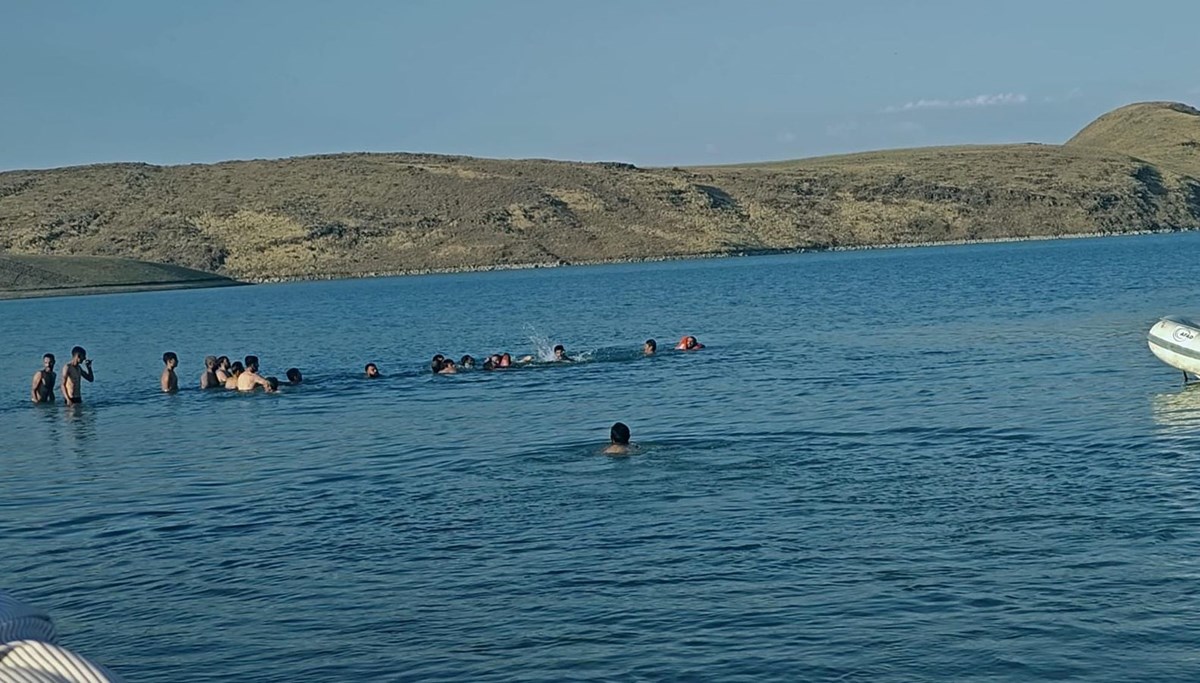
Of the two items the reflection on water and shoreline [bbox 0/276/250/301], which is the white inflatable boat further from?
shoreline [bbox 0/276/250/301]

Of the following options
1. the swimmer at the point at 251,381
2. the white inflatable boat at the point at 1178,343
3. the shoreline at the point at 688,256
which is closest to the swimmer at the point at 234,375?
the swimmer at the point at 251,381

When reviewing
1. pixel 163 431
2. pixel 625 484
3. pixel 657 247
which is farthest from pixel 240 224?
pixel 625 484

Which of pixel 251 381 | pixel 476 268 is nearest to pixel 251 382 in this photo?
pixel 251 381

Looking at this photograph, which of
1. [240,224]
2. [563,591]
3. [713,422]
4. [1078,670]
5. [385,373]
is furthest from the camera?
[240,224]

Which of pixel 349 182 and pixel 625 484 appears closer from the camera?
pixel 625 484

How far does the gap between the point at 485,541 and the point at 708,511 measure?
2.42 m

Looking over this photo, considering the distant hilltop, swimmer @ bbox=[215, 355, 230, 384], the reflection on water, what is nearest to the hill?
the distant hilltop

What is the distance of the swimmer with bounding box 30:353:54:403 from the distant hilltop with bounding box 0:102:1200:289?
Result: 8864 cm

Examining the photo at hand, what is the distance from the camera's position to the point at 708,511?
50.6 ft

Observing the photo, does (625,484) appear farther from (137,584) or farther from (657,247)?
(657,247)

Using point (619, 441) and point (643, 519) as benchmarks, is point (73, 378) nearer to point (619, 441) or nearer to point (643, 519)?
point (619, 441)

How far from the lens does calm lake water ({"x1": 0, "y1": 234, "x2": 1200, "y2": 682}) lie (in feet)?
34.6

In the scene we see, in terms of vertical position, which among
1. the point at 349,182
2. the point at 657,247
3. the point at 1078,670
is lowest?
the point at 1078,670

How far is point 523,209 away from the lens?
134 m
